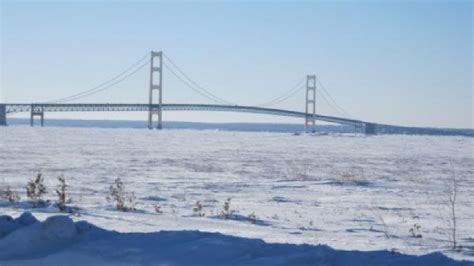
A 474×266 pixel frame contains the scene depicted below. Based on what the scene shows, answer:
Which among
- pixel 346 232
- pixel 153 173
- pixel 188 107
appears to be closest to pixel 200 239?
pixel 346 232

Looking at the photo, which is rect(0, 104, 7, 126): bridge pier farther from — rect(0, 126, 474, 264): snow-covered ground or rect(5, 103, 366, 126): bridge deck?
rect(0, 126, 474, 264): snow-covered ground

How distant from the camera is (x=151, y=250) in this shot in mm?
4898

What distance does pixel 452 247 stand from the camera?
5.66 m

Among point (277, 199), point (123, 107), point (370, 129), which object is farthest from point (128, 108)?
point (277, 199)

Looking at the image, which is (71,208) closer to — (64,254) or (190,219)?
(190,219)

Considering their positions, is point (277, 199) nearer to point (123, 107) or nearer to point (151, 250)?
point (151, 250)

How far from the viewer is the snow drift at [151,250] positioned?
183 inches

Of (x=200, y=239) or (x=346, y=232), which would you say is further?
(x=346, y=232)

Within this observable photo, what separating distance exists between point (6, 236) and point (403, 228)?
3887 mm

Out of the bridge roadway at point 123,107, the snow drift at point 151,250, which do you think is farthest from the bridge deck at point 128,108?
the snow drift at point 151,250

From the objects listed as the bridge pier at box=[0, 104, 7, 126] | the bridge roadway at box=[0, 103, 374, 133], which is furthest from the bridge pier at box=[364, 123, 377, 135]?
the bridge pier at box=[0, 104, 7, 126]

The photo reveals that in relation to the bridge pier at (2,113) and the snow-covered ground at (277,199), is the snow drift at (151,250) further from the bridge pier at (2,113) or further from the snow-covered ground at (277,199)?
the bridge pier at (2,113)

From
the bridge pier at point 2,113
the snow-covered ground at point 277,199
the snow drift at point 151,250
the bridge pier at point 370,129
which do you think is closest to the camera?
the snow drift at point 151,250

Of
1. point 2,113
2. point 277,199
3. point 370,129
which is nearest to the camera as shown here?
point 277,199
